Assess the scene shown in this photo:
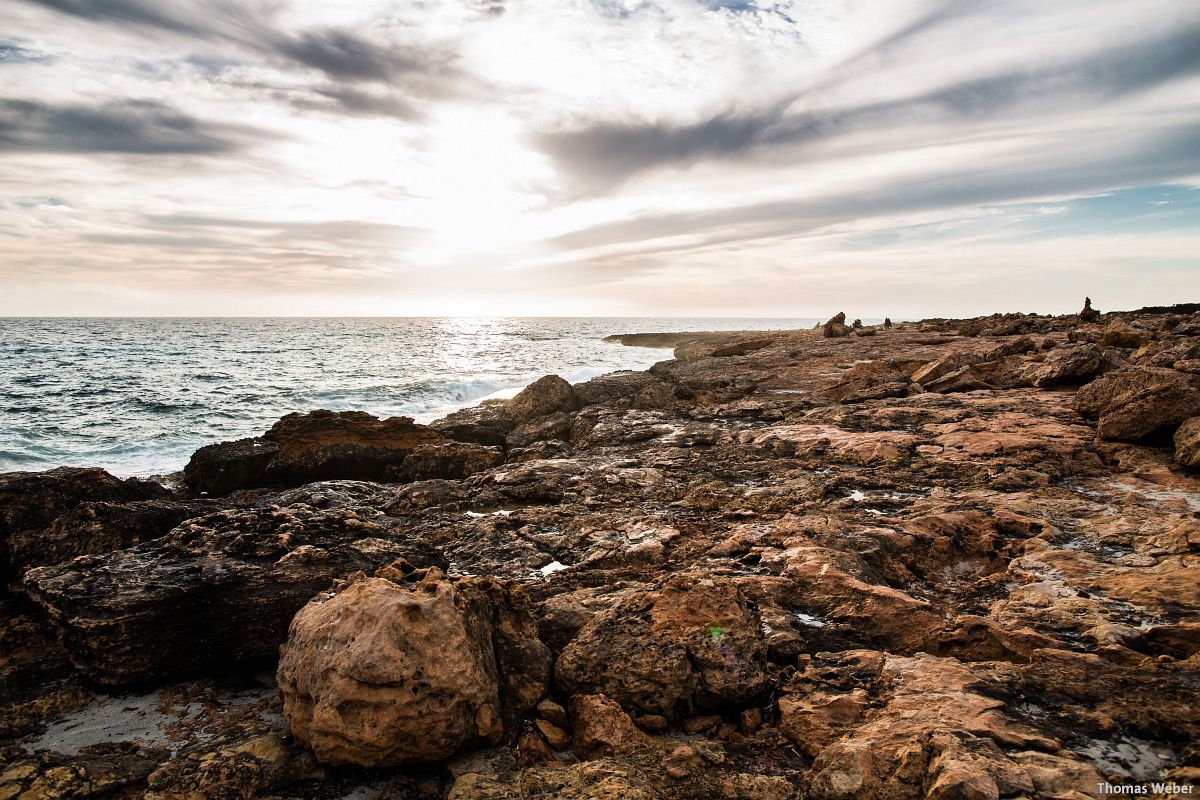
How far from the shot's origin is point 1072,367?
34.7ft

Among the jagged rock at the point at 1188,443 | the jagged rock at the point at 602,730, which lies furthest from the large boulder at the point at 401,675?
the jagged rock at the point at 1188,443

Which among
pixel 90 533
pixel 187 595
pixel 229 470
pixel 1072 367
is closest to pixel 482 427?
pixel 229 470

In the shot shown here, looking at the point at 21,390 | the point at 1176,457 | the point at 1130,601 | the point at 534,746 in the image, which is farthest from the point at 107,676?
the point at 21,390

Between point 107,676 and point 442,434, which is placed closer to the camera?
point 107,676

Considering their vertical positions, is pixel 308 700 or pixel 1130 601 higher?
pixel 1130 601

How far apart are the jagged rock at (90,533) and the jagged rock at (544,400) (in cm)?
911

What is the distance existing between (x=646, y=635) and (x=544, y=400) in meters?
11.5

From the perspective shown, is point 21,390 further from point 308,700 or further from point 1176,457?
point 1176,457

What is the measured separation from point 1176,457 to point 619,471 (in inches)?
278

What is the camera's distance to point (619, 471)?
8.91m

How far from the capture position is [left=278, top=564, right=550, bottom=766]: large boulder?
3488mm

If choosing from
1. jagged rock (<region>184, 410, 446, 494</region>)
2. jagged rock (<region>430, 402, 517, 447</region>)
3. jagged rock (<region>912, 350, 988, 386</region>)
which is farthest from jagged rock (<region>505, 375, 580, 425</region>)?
jagged rock (<region>912, 350, 988, 386</region>)

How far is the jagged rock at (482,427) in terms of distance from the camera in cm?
1462

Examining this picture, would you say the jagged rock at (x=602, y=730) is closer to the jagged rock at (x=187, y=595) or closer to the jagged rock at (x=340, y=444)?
the jagged rock at (x=187, y=595)
